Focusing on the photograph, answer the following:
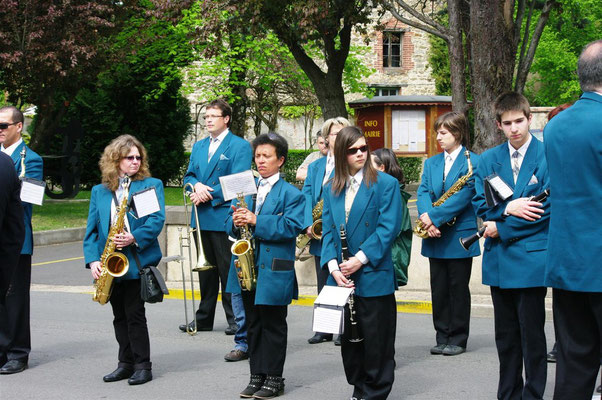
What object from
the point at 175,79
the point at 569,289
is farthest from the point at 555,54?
the point at 569,289

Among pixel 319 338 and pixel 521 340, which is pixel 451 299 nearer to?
pixel 319 338

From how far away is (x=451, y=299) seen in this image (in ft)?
26.3

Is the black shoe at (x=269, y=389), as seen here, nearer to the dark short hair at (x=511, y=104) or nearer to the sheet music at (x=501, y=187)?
the sheet music at (x=501, y=187)

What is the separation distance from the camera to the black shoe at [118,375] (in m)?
7.04

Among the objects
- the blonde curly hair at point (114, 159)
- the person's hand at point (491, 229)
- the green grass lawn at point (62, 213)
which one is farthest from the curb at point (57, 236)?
the person's hand at point (491, 229)

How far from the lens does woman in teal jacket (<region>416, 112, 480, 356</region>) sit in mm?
7883

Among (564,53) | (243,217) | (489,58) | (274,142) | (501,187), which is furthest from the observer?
(564,53)

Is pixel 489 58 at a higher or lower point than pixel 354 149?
higher

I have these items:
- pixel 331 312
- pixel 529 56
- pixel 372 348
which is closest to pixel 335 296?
pixel 331 312

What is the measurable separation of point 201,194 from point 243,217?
2112 millimetres

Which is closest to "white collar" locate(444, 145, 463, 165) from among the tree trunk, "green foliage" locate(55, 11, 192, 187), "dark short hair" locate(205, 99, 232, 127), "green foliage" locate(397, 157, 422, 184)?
"dark short hair" locate(205, 99, 232, 127)

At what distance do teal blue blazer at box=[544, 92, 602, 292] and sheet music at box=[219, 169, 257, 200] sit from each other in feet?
8.59

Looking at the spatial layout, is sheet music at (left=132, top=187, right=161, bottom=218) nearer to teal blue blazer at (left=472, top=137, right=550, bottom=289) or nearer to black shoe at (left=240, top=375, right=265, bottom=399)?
black shoe at (left=240, top=375, right=265, bottom=399)

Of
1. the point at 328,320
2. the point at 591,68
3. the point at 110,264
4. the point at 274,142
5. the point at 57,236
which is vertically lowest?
the point at 57,236
